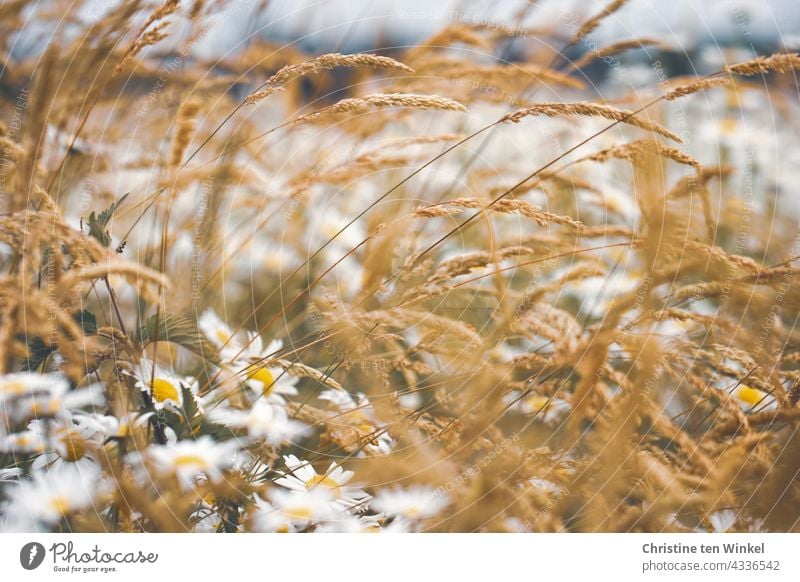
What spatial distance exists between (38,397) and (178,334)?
0.17 metres

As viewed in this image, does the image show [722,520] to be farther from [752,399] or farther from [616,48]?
[616,48]

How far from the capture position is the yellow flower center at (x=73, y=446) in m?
0.66

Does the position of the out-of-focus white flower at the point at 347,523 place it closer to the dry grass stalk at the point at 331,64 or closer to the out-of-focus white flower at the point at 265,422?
the out-of-focus white flower at the point at 265,422

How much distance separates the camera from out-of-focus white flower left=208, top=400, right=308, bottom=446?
26.8 inches

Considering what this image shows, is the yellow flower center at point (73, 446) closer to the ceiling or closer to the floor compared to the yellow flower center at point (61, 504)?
closer to the ceiling

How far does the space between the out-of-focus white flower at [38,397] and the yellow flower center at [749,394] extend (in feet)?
2.39

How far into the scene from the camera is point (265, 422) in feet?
2.26

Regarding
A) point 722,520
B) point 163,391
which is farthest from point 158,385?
point 722,520

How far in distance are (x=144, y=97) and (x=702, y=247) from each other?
715mm

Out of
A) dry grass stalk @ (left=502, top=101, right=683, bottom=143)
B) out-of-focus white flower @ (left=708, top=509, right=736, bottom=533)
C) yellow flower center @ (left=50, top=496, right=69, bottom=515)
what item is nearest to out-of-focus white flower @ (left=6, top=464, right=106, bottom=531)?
yellow flower center @ (left=50, top=496, right=69, bottom=515)

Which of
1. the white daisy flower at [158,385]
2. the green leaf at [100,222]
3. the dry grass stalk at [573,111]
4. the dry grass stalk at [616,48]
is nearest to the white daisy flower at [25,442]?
Result: the white daisy flower at [158,385]
